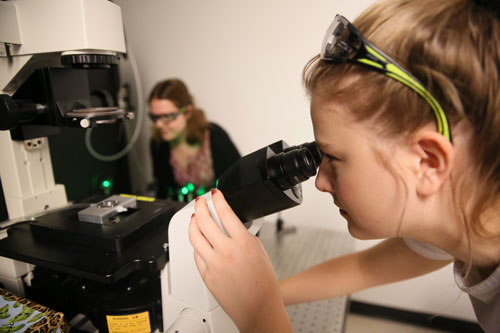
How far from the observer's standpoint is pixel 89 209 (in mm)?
711

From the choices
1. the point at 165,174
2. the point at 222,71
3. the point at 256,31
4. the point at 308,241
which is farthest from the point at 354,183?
the point at 165,174

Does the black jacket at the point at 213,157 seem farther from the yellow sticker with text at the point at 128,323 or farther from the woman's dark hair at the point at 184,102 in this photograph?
the yellow sticker with text at the point at 128,323

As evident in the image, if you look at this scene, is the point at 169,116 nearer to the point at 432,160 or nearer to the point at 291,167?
the point at 291,167

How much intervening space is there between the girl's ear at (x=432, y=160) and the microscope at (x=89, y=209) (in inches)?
6.3

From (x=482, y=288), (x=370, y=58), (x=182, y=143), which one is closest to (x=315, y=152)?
(x=370, y=58)

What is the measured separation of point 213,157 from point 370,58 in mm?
1510

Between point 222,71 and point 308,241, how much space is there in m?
1.09

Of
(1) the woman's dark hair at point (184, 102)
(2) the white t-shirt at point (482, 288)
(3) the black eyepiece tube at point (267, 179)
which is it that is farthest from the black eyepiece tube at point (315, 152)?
(1) the woman's dark hair at point (184, 102)

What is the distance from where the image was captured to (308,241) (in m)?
1.41

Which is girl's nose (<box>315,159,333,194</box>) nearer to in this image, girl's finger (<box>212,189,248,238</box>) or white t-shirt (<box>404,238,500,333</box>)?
girl's finger (<box>212,189,248,238</box>)

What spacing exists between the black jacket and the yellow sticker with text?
1.24 meters

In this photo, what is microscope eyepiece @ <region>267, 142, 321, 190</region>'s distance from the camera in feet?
1.64

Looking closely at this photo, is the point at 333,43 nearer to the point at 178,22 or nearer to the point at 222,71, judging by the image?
the point at 222,71

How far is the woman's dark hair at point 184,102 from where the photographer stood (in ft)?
5.95
